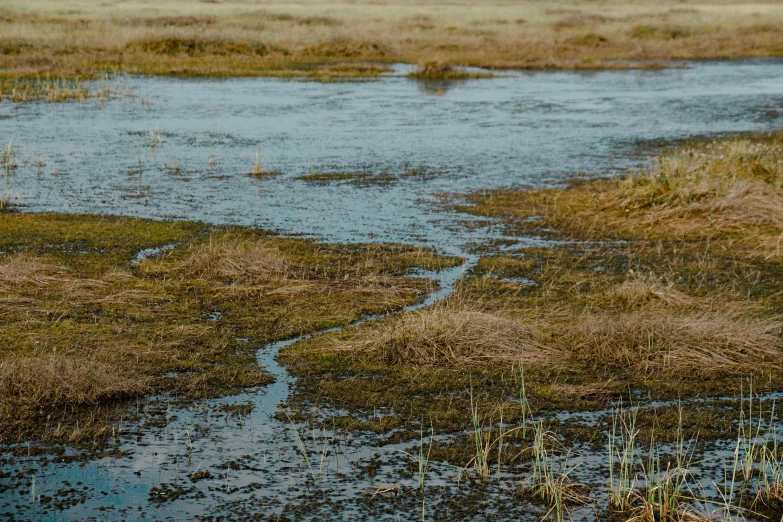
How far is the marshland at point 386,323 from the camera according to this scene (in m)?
5.27

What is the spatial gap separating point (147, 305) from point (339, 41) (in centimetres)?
3355

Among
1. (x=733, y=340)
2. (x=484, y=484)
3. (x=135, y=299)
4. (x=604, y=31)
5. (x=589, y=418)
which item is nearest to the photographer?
(x=484, y=484)

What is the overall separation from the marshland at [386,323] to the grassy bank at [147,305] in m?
0.03

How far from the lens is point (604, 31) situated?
50719mm

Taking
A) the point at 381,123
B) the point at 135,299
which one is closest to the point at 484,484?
the point at 135,299

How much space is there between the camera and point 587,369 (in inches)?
274

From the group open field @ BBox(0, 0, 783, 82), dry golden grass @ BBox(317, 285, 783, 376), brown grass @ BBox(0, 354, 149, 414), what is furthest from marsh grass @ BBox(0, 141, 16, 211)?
open field @ BBox(0, 0, 783, 82)

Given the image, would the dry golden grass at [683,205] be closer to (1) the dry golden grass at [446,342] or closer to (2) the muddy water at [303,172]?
(2) the muddy water at [303,172]

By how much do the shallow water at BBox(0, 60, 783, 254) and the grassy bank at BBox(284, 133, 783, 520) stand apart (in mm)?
2080

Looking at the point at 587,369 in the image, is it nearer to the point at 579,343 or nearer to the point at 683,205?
the point at 579,343

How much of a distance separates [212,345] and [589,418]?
2752 mm

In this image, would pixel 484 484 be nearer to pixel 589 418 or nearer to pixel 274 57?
pixel 589 418

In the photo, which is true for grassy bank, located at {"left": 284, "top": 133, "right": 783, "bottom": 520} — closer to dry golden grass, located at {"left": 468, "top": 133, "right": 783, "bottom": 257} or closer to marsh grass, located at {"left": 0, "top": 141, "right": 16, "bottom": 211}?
dry golden grass, located at {"left": 468, "top": 133, "right": 783, "bottom": 257}

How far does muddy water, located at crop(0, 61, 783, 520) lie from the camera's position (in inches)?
203
